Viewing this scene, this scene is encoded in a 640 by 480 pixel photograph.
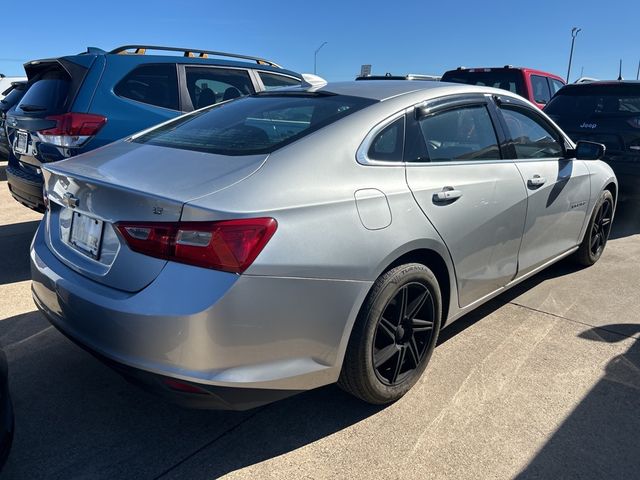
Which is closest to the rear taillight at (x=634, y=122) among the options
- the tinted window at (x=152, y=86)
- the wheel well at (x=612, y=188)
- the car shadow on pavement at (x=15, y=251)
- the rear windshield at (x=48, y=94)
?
the wheel well at (x=612, y=188)

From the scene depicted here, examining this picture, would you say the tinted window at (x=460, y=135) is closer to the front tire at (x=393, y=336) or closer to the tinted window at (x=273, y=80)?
the front tire at (x=393, y=336)

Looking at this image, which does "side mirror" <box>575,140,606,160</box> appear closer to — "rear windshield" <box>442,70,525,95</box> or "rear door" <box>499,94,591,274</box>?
"rear door" <box>499,94,591,274</box>

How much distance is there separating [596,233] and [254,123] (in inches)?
139

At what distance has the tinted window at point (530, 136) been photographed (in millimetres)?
3498

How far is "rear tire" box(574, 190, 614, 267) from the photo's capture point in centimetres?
458

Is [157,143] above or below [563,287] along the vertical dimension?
above

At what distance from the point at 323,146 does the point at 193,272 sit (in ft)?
2.71

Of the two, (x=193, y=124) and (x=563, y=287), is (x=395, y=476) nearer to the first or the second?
(x=193, y=124)

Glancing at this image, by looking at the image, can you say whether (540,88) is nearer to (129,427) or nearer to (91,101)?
(91,101)

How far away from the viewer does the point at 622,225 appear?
666 centimetres

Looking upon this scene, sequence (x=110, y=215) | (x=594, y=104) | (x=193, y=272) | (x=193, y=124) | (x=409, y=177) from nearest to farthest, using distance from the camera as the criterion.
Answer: (x=193, y=272)
(x=110, y=215)
(x=409, y=177)
(x=193, y=124)
(x=594, y=104)

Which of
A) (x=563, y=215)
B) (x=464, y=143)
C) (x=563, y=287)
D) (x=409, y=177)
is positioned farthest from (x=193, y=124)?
(x=563, y=287)

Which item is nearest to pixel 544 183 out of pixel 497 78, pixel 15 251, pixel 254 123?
pixel 254 123

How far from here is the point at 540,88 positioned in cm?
971
